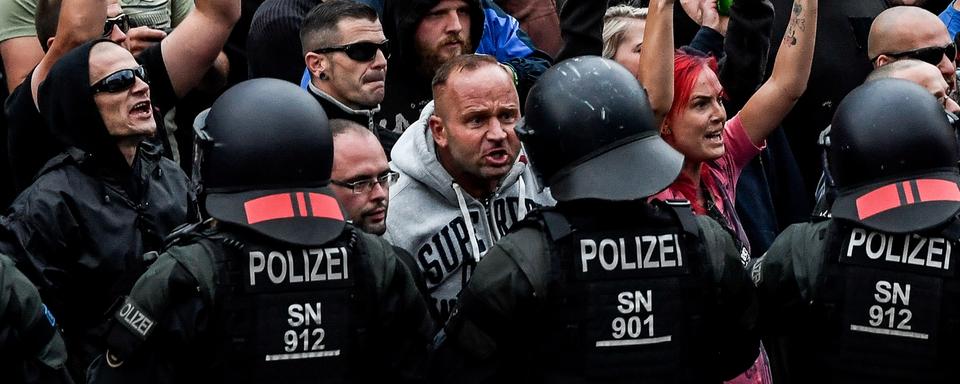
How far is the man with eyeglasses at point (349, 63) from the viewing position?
236 inches

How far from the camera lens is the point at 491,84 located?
5.11m

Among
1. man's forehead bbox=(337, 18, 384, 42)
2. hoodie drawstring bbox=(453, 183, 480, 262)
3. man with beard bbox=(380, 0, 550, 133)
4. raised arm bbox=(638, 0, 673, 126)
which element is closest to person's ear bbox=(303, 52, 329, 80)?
man's forehead bbox=(337, 18, 384, 42)

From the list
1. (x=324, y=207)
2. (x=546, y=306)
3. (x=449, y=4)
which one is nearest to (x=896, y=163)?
(x=546, y=306)

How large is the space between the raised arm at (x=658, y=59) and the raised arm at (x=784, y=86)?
0.50 metres

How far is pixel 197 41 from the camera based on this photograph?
6.29 metres

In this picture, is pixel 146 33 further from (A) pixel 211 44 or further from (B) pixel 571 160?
(B) pixel 571 160

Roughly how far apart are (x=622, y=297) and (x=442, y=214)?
1.23 m

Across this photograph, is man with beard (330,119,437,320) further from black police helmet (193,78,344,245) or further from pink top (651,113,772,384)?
pink top (651,113,772,384)

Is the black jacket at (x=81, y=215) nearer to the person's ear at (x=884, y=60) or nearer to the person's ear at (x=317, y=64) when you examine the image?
the person's ear at (x=317, y=64)

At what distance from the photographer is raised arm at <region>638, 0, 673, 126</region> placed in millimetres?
5449

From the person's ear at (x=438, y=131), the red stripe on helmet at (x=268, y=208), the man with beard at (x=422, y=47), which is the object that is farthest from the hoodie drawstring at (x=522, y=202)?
the red stripe on helmet at (x=268, y=208)

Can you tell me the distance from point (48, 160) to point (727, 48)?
8.96 ft

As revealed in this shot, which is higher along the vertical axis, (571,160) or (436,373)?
(571,160)

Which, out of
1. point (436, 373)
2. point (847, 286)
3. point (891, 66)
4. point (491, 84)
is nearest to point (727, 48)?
point (891, 66)
